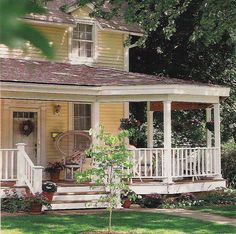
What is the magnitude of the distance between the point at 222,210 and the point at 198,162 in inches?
93.6

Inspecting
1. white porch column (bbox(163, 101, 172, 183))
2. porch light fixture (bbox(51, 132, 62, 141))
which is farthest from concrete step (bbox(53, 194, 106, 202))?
porch light fixture (bbox(51, 132, 62, 141))

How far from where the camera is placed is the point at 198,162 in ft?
52.2

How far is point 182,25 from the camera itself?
72.9 feet

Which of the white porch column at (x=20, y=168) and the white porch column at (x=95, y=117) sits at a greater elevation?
the white porch column at (x=95, y=117)

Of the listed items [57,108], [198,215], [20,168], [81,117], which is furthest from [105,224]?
[81,117]

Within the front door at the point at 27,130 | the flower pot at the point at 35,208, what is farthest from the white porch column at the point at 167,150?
the front door at the point at 27,130

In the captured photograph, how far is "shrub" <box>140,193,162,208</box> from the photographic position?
14469 mm

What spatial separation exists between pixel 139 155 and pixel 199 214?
2.69 metres

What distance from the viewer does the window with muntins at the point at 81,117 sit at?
18062 mm

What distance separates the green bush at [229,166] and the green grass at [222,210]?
16.7 ft

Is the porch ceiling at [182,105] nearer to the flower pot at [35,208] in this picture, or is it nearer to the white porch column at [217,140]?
the white porch column at [217,140]

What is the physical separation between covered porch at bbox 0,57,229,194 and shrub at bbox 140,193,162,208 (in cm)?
24

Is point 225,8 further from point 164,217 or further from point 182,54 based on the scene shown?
point 182,54

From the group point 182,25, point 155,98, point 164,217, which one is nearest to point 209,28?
point 155,98
